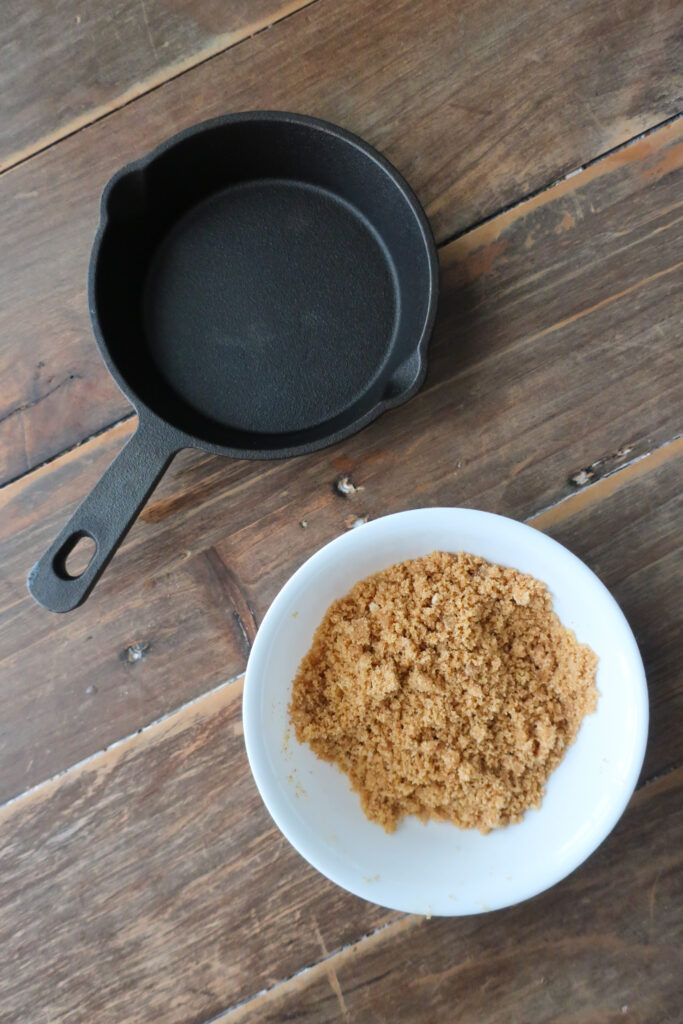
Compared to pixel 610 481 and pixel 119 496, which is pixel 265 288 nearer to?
pixel 119 496

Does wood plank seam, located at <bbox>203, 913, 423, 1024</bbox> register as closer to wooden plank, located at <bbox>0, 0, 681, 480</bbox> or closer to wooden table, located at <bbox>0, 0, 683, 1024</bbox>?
wooden table, located at <bbox>0, 0, 683, 1024</bbox>

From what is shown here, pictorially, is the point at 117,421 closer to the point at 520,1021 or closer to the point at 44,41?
the point at 44,41

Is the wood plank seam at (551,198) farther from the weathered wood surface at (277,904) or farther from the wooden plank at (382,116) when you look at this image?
the weathered wood surface at (277,904)

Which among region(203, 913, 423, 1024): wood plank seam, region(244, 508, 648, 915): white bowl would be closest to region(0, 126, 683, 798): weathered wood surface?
region(244, 508, 648, 915): white bowl

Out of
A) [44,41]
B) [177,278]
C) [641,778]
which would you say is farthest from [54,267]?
[641,778]

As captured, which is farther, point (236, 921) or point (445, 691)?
point (236, 921)

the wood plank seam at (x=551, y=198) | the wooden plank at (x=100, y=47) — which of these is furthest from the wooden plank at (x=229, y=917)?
the wooden plank at (x=100, y=47)

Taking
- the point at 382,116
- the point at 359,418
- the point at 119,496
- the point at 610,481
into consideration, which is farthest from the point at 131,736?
the point at 382,116
